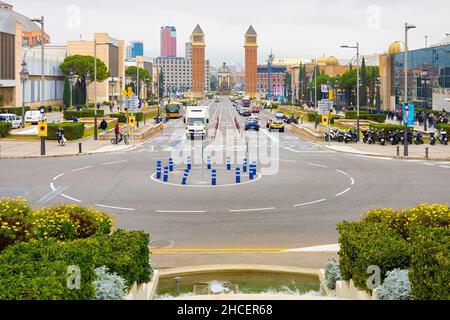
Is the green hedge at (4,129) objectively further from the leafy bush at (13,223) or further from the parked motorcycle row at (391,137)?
the leafy bush at (13,223)

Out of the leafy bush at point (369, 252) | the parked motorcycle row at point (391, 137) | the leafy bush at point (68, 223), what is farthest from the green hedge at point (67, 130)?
the leafy bush at point (369, 252)

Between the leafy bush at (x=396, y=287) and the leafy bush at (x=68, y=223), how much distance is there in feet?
17.6

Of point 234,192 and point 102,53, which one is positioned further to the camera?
point 102,53

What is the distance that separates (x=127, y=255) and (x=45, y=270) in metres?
1.96

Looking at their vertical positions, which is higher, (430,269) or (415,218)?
(415,218)

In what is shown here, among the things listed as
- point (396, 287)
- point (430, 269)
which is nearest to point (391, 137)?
point (396, 287)

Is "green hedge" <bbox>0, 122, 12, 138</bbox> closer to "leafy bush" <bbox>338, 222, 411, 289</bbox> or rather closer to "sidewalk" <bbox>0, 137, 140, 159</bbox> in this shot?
"sidewalk" <bbox>0, 137, 140, 159</bbox>

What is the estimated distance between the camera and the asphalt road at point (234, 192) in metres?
17.5

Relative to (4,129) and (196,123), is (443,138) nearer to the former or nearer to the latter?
(196,123)

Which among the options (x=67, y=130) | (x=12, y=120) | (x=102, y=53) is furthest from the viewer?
(x=102, y=53)

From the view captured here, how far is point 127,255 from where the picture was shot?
9742mm

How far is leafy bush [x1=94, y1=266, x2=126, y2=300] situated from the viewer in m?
8.85
